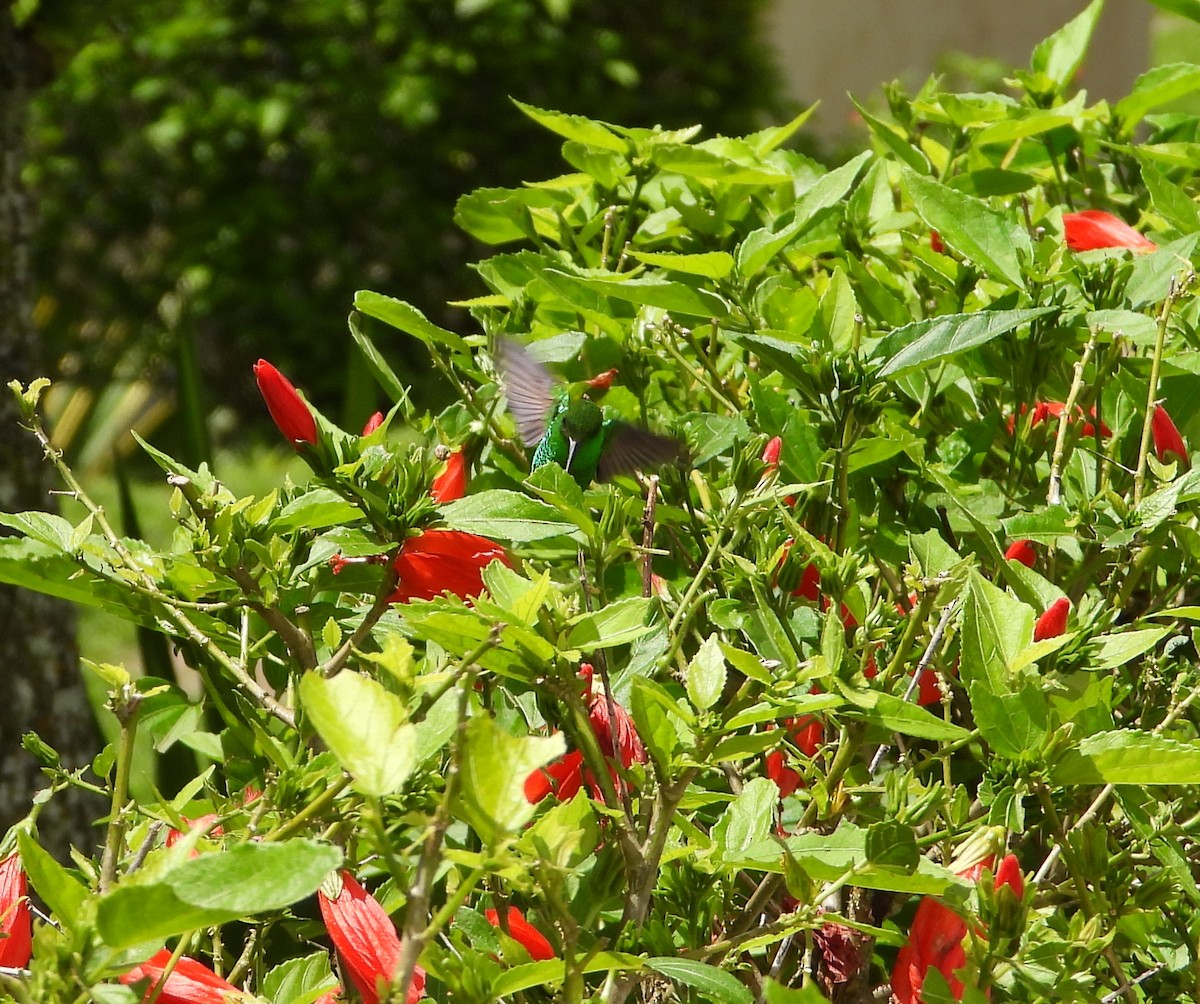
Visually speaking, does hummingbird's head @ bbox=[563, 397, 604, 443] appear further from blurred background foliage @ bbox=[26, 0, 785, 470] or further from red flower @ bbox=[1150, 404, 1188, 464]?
blurred background foliage @ bbox=[26, 0, 785, 470]

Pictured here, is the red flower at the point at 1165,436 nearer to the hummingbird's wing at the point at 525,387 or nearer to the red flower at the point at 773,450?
the red flower at the point at 773,450

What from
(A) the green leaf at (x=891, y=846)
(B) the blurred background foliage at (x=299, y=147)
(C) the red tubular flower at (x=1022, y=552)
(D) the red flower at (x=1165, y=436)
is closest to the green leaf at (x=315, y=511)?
(A) the green leaf at (x=891, y=846)

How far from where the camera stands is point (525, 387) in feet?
3.94

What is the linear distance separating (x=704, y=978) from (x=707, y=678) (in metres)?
0.15

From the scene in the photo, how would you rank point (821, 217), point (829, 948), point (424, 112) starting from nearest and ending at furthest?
point (829, 948)
point (821, 217)
point (424, 112)

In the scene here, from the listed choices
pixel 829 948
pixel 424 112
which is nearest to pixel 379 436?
pixel 829 948

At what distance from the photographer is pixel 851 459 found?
3.39 feet

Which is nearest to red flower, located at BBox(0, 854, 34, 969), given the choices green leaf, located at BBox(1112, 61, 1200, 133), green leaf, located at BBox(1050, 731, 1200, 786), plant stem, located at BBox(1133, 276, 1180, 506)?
green leaf, located at BBox(1050, 731, 1200, 786)

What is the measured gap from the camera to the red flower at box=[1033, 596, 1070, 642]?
88 cm

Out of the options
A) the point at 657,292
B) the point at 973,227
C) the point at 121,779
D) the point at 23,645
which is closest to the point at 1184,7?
the point at 973,227

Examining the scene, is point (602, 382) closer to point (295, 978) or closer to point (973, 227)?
point (973, 227)

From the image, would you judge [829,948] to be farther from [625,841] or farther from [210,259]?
[210,259]

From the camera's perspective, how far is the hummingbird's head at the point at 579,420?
1.14 m

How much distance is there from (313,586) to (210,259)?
486 cm
